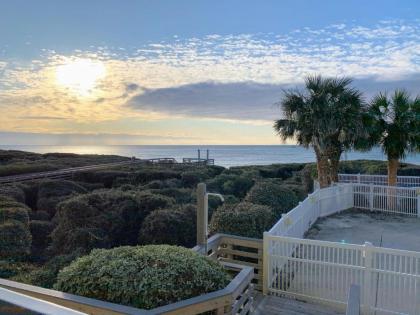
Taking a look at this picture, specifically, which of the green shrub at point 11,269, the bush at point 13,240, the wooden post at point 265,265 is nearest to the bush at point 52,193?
the bush at point 13,240

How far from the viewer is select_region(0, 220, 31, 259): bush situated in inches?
306

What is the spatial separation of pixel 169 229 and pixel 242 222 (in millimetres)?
2075

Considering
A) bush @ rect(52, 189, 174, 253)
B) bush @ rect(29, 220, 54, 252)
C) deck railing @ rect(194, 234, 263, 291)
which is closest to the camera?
deck railing @ rect(194, 234, 263, 291)

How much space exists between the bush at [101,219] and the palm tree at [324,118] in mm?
7516

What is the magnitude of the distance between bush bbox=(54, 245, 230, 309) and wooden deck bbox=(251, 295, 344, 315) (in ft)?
5.38

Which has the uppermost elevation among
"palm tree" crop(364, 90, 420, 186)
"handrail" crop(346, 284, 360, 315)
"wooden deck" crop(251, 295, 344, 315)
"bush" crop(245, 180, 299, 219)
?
"palm tree" crop(364, 90, 420, 186)

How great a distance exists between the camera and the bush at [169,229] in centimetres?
855

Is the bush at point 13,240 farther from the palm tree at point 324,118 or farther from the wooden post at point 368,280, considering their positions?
the palm tree at point 324,118

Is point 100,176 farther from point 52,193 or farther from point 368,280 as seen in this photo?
point 368,280

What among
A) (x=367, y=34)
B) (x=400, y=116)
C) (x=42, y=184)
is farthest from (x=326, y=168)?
(x=42, y=184)

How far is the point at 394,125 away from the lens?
15.8 metres

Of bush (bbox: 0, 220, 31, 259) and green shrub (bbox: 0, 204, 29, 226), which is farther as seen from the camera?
green shrub (bbox: 0, 204, 29, 226)

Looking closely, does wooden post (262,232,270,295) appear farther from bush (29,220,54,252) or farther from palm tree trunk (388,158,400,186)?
palm tree trunk (388,158,400,186)

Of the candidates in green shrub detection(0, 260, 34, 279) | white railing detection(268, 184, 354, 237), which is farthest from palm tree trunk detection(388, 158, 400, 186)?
green shrub detection(0, 260, 34, 279)
